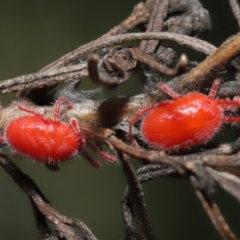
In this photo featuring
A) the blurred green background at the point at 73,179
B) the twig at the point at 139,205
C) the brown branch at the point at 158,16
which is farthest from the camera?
the blurred green background at the point at 73,179

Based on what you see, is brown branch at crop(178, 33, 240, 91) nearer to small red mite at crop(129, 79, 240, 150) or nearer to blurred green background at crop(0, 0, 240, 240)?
small red mite at crop(129, 79, 240, 150)

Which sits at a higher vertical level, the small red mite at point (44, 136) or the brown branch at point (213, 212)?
the small red mite at point (44, 136)

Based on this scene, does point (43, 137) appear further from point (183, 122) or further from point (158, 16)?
point (158, 16)

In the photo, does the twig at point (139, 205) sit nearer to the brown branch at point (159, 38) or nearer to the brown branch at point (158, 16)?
the brown branch at point (159, 38)

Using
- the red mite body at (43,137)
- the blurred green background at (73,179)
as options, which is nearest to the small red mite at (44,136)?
the red mite body at (43,137)

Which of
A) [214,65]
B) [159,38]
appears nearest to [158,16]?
[159,38]

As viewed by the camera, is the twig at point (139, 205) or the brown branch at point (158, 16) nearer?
the twig at point (139, 205)

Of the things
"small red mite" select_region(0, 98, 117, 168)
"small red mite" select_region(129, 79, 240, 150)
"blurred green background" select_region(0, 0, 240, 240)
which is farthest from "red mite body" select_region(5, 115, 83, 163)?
"blurred green background" select_region(0, 0, 240, 240)

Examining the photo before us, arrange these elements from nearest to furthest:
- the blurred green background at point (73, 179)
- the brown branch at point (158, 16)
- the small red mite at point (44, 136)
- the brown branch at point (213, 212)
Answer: the brown branch at point (213, 212) → the small red mite at point (44, 136) → the brown branch at point (158, 16) → the blurred green background at point (73, 179)
